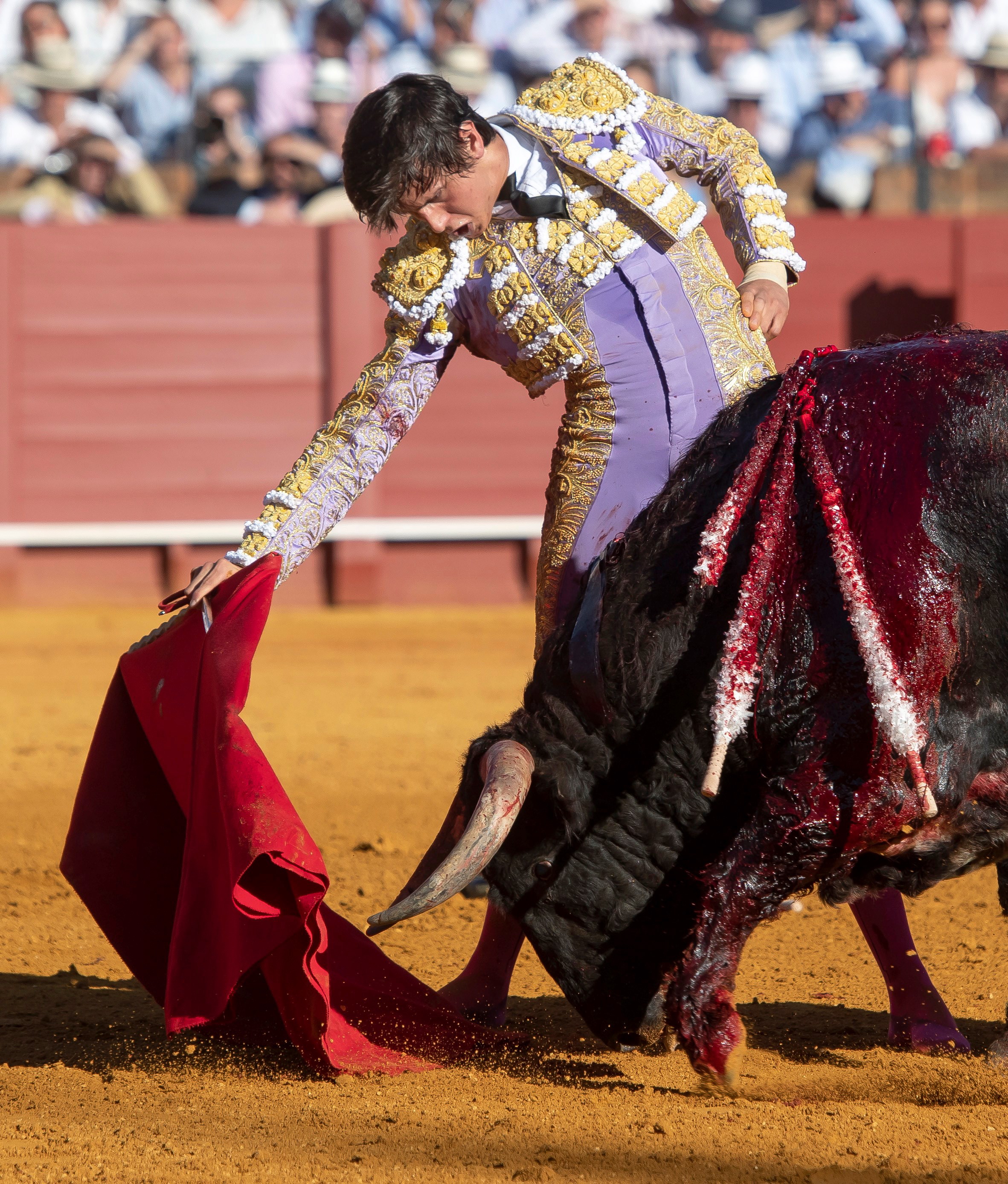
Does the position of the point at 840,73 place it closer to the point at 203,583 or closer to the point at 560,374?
the point at 560,374

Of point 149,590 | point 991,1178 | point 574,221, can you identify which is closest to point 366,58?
point 149,590

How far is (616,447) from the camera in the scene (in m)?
2.17

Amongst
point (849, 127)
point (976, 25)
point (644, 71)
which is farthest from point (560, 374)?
point (976, 25)

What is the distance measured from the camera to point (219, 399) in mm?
7617

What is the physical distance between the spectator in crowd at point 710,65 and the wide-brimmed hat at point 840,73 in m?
0.40

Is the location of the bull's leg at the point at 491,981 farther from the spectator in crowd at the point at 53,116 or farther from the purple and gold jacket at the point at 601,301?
the spectator in crowd at the point at 53,116

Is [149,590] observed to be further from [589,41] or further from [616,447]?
[616,447]

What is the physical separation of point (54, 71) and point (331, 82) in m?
1.44

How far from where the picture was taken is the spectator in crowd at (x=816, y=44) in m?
7.74

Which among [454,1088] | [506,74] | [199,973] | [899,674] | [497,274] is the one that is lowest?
[454,1088]

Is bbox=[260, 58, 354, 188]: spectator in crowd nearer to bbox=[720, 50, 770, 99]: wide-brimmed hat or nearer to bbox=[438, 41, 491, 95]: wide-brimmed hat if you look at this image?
bbox=[438, 41, 491, 95]: wide-brimmed hat

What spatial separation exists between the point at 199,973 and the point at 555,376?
1001 millimetres

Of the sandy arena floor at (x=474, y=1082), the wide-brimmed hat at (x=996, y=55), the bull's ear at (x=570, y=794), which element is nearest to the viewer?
the sandy arena floor at (x=474, y=1082)

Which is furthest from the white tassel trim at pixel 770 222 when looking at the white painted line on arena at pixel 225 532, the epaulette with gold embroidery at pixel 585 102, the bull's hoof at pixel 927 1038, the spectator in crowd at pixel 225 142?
the spectator in crowd at pixel 225 142
